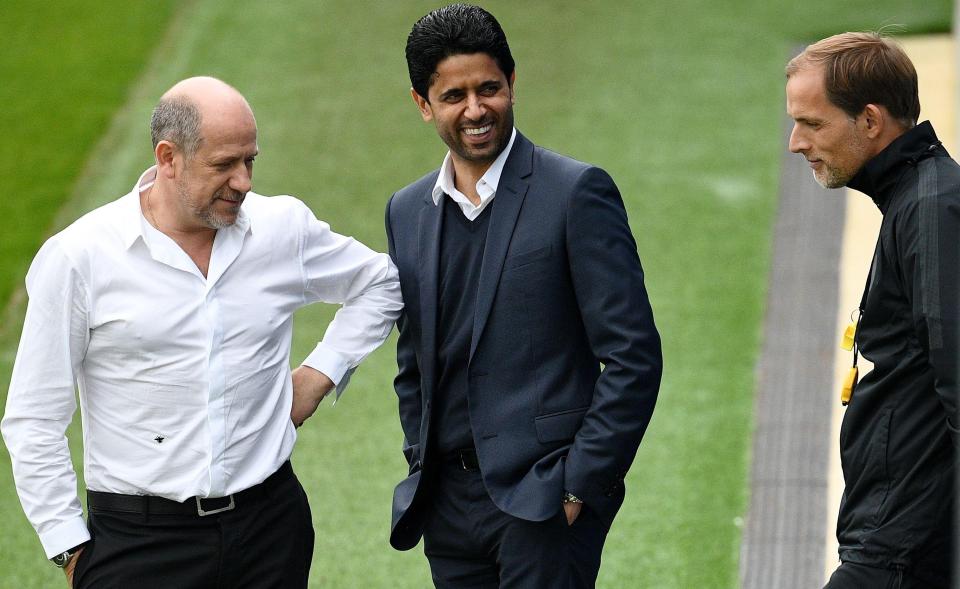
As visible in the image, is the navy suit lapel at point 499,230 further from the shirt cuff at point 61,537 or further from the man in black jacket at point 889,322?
the shirt cuff at point 61,537

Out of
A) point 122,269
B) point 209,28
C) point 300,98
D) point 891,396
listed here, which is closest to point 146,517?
point 122,269

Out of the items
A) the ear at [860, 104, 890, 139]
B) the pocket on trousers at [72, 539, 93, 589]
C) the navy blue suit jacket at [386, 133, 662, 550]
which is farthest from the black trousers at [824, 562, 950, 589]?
the pocket on trousers at [72, 539, 93, 589]

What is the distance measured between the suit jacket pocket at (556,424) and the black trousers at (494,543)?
0.18 meters

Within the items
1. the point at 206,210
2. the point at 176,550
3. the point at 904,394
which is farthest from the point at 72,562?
the point at 904,394

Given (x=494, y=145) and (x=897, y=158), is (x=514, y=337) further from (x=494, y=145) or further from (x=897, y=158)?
(x=897, y=158)

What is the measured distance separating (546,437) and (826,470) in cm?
287

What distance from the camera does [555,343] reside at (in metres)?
3.22

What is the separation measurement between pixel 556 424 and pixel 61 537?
1167 mm

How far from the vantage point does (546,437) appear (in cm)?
322

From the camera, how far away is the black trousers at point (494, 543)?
3.21m

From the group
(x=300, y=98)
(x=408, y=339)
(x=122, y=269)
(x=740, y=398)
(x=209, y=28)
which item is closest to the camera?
(x=122, y=269)

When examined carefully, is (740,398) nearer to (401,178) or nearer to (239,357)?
(401,178)

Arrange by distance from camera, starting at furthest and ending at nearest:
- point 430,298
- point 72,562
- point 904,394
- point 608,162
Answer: point 608,162, point 430,298, point 72,562, point 904,394

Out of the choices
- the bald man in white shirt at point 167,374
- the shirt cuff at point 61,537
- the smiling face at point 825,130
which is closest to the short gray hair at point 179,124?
the bald man in white shirt at point 167,374
